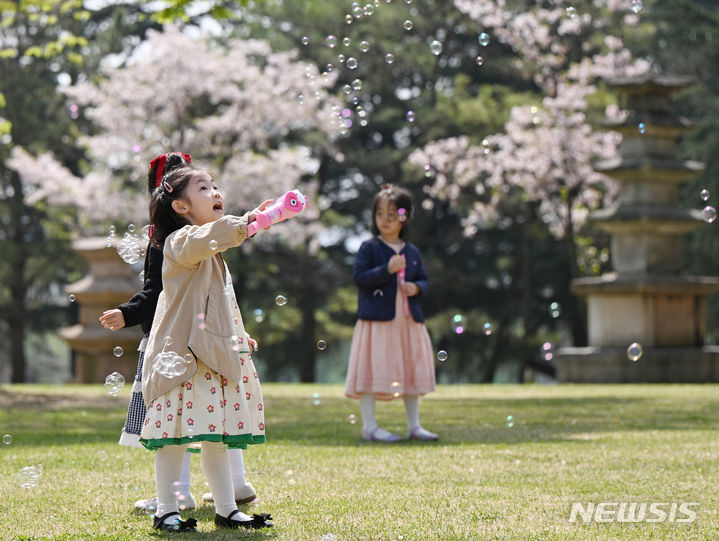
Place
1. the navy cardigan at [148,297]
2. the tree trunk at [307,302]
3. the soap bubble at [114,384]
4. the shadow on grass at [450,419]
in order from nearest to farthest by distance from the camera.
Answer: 1. the navy cardigan at [148,297]
2. the soap bubble at [114,384]
3. the shadow on grass at [450,419]
4. the tree trunk at [307,302]

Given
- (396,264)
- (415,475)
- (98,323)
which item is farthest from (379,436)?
(98,323)

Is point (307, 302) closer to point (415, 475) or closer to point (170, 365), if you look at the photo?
point (415, 475)

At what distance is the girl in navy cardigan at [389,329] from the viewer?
7.01 meters

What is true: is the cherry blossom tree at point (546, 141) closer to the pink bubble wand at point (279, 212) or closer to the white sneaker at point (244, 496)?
the white sneaker at point (244, 496)

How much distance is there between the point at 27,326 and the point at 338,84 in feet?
34.8

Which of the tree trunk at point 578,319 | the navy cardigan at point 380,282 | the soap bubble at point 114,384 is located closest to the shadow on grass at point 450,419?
the navy cardigan at point 380,282

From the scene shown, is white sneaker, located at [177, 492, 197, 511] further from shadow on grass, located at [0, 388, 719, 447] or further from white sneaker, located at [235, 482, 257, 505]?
shadow on grass, located at [0, 388, 719, 447]

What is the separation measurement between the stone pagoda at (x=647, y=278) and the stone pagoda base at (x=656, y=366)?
13 mm

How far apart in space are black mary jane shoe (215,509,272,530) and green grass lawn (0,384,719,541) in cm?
5

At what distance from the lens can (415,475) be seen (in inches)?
212

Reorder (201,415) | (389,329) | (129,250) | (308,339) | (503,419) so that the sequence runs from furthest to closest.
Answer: (308,339) → (503,419) → (389,329) → (129,250) → (201,415)

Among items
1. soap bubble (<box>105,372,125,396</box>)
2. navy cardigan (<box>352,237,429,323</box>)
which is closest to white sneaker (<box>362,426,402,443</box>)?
navy cardigan (<box>352,237,429,323</box>)

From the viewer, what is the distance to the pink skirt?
7000mm

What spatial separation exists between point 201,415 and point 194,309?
0.40m
